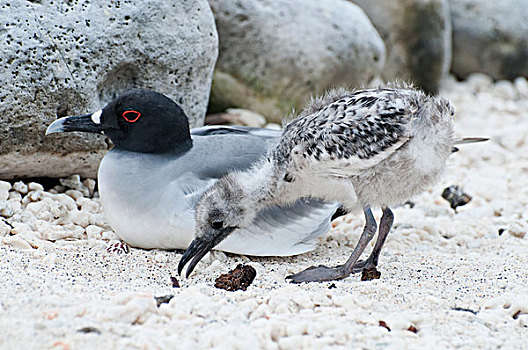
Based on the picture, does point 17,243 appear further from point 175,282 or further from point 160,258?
point 175,282

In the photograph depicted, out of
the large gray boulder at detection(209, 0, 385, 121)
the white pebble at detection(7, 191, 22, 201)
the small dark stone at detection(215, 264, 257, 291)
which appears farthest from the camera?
the large gray boulder at detection(209, 0, 385, 121)

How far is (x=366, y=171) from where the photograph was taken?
3.89m

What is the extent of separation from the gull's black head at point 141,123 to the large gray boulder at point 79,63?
0.36m

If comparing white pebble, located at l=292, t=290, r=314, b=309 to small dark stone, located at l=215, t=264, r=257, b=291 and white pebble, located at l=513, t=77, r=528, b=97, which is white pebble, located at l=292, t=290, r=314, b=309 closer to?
small dark stone, located at l=215, t=264, r=257, b=291

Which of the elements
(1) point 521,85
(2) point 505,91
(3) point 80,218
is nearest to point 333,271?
(3) point 80,218

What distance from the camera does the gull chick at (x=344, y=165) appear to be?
3.80 m

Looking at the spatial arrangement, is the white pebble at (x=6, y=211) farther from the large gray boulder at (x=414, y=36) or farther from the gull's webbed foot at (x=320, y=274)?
the large gray boulder at (x=414, y=36)

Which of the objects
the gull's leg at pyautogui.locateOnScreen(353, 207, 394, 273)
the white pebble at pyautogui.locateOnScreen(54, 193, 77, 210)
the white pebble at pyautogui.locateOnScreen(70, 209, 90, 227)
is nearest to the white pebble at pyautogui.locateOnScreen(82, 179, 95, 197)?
the white pebble at pyautogui.locateOnScreen(54, 193, 77, 210)

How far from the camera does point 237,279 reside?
371 centimetres

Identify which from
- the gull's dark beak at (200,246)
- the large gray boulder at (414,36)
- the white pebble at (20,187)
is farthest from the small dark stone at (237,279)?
the large gray boulder at (414,36)

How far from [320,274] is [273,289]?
0.52 meters

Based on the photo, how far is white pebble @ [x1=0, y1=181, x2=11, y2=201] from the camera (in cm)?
481

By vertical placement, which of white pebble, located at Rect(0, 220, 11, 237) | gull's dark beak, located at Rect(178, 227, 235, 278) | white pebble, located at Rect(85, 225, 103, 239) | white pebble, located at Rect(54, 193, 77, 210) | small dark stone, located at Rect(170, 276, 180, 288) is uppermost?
gull's dark beak, located at Rect(178, 227, 235, 278)

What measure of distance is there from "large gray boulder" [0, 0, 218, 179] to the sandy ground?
0.31 metres
